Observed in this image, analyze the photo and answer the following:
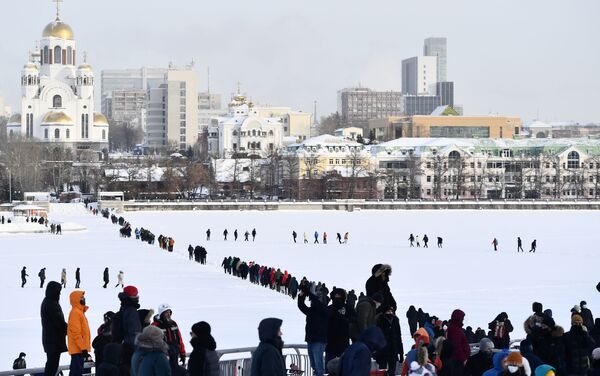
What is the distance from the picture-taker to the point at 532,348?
Result: 1222 centimetres

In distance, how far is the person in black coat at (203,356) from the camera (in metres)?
9.95

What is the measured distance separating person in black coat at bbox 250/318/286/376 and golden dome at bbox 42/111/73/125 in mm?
113074

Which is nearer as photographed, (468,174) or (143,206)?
(143,206)

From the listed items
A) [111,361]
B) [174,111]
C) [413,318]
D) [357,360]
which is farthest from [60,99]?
[357,360]

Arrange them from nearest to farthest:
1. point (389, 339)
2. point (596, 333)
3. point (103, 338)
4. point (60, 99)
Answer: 1. point (103, 338)
2. point (389, 339)
3. point (596, 333)
4. point (60, 99)

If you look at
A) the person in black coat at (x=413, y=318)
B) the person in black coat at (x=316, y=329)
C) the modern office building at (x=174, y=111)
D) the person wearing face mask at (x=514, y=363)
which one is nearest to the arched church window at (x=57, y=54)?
the modern office building at (x=174, y=111)

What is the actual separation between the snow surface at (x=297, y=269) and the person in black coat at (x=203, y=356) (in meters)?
8.05

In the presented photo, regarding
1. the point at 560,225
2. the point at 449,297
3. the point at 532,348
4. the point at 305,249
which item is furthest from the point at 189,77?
the point at 532,348

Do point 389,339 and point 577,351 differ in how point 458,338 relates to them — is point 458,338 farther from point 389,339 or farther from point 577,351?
point 577,351

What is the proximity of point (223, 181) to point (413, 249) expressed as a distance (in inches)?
2555

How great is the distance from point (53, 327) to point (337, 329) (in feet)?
9.57

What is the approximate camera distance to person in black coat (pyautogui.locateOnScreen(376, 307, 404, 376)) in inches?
486

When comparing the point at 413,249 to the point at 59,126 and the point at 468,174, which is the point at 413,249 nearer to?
the point at 468,174

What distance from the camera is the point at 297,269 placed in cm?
3431
